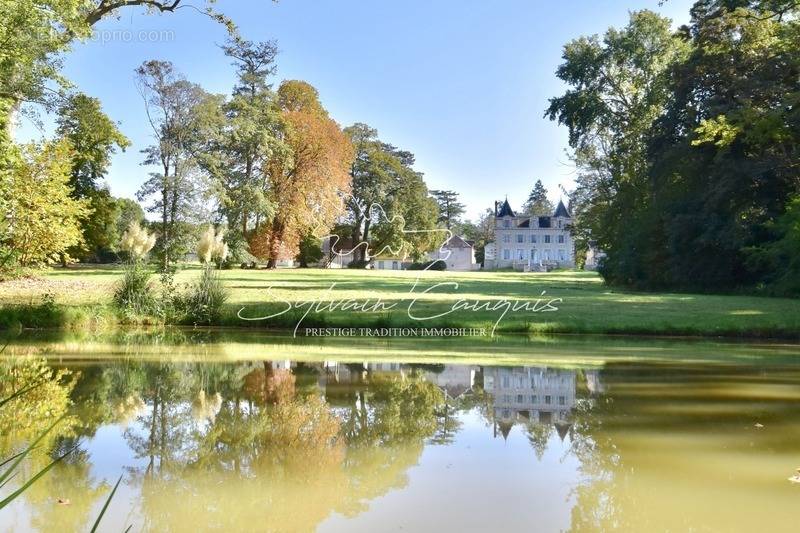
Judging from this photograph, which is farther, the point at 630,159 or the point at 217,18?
the point at 630,159

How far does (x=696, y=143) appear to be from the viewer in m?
17.5

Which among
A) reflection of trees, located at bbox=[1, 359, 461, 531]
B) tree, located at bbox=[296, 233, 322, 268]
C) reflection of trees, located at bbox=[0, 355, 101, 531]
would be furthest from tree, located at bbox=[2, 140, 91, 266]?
tree, located at bbox=[296, 233, 322, 268]

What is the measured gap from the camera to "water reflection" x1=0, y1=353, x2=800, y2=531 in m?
3.52

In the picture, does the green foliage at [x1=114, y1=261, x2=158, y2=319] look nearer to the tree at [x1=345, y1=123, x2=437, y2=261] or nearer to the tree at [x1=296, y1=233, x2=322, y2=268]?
the tree at [x1=296, y1=233, x2=322, y2=268]

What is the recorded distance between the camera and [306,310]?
15.5 meters

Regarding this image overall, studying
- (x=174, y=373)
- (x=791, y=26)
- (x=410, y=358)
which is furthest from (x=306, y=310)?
(x=791, y=26)

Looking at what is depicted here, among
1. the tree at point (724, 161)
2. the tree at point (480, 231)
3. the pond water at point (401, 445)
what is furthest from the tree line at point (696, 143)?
the tree at point (480, 231)

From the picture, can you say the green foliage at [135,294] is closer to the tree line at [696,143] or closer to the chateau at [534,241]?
the tree line at [696,143]

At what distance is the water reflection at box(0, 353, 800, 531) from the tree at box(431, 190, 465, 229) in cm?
8875

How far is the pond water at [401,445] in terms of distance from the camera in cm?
351

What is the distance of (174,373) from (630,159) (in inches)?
1126

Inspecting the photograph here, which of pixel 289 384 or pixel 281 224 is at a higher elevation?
pixel 281 224

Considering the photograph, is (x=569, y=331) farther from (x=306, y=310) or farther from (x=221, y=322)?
(x=221, y=322)

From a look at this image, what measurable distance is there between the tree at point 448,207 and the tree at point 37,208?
8304cm
